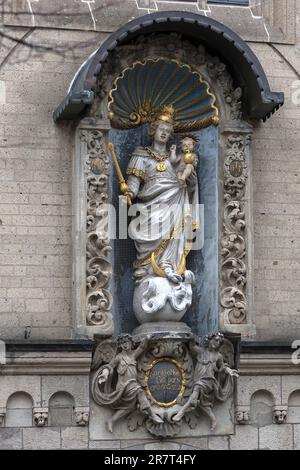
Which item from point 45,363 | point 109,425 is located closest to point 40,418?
point 45,363

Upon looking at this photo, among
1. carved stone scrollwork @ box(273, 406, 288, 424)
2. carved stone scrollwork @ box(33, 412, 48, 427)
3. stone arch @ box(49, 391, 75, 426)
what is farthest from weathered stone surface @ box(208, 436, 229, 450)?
carved stone scrollwork @ box(33, 412, 48, 427)

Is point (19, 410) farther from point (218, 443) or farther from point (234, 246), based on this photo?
point (234, 246)

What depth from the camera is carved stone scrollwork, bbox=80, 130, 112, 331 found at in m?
16.4

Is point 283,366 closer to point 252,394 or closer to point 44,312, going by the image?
point 252,394

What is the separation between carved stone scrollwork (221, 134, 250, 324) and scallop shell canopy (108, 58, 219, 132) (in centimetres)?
54

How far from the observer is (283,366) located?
16.6m

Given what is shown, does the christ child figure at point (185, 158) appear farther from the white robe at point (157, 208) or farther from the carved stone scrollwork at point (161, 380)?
the carved stone scrollwork at point (161, 380)

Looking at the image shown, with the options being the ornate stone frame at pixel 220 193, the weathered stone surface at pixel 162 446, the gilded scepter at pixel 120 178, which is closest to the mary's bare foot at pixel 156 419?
the weathered stone surface at pixel 162 446

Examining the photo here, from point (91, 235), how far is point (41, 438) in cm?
194

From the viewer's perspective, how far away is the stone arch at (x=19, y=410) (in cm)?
1611

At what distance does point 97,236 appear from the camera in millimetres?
16469

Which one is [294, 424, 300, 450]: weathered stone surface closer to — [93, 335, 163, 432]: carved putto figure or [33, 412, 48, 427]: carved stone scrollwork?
[93, 335, 163, 432]: carved putto figure
